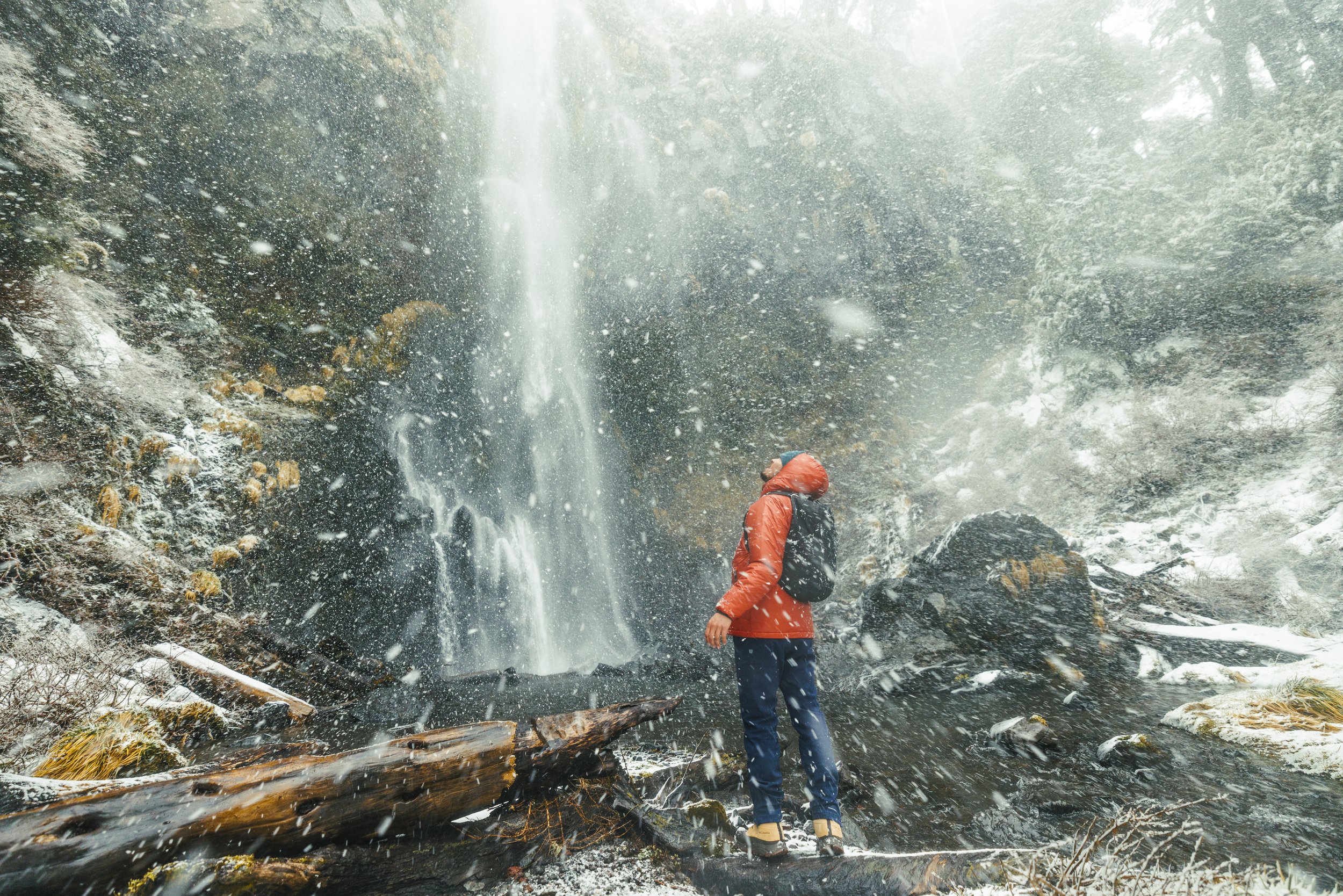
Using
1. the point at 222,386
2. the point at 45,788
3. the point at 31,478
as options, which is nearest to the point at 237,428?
the point at 222,386

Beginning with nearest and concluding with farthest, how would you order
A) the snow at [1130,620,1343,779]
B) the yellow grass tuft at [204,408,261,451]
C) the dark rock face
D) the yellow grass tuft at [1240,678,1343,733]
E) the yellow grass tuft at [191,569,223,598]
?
the snow at [1130,620,1343,779], the yellow grass tuft at [1240,678,1343,733], the dark rock face, the yellow grass tuft at [191,569,223,598], the yellow grass tuft at [204,408,261,451]

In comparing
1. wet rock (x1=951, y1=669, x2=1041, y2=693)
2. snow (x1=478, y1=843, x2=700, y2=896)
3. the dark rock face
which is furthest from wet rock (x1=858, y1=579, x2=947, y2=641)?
snow (x1=478, y1=843, x2=700, y2=896)

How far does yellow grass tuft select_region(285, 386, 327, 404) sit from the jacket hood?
1496cm

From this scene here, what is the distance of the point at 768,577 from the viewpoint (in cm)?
249

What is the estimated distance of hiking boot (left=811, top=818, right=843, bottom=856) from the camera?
2.21 meters

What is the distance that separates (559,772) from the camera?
2.56 meters

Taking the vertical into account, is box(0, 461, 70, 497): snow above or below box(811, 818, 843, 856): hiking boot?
above

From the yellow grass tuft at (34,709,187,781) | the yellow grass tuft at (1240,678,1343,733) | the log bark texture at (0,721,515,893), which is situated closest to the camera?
the log bark texture at (0,721,515,893)

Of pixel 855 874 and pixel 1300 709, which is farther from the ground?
pixel 855 874

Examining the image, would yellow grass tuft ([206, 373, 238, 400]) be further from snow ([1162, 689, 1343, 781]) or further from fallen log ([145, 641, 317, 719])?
snow ([1162, 689, 1343, 781])

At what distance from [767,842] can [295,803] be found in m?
2.01

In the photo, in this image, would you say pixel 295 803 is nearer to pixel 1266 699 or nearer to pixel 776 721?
pixel 776 721

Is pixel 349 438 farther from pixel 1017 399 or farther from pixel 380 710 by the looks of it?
pixel 1017 399

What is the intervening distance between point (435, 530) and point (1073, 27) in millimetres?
30994
